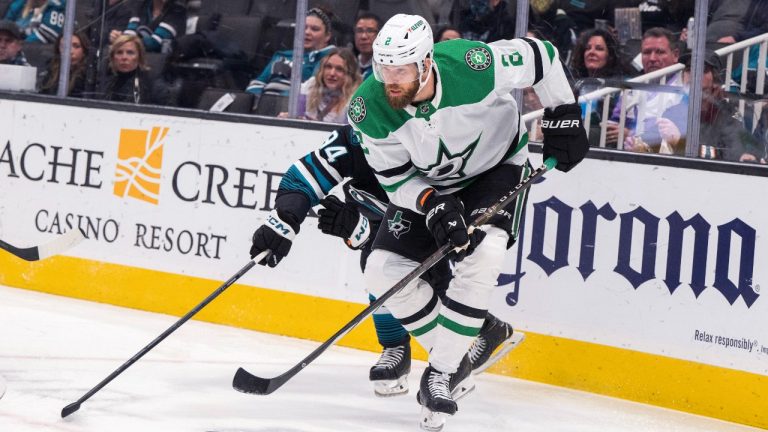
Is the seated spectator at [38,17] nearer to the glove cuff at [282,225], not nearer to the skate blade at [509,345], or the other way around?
the glove cuff at [282,225]

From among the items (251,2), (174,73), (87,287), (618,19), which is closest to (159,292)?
(87,287)

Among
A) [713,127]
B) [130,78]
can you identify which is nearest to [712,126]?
[713,127]

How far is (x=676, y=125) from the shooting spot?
13.2 feet

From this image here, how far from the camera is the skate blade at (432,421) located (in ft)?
10.7

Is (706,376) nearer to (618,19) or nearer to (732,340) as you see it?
(732,340)

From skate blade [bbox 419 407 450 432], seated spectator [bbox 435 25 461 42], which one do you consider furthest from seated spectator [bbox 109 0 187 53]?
skate blade [bbox 419 407 450 432]

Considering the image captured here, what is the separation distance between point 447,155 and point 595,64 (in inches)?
43.8

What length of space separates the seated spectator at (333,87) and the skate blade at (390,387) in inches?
54.7

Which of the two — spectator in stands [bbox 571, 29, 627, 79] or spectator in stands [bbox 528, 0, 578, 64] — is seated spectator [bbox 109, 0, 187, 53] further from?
spectator in stands [bbox 571, 29, 627, 79]

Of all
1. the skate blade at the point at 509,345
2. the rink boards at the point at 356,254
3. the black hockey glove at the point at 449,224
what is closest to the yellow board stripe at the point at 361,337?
the rink boards at the point at 356,254

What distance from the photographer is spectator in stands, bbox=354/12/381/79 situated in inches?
182

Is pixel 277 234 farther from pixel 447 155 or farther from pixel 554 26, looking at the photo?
pixel 554 26

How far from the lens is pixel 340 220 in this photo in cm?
366

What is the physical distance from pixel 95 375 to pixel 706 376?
1.98 meters
